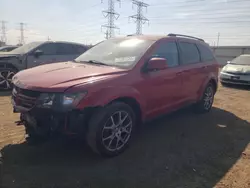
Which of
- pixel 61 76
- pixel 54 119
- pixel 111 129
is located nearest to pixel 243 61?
pixel 111 129

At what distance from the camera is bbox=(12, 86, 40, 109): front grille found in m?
3.03

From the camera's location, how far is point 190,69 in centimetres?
490

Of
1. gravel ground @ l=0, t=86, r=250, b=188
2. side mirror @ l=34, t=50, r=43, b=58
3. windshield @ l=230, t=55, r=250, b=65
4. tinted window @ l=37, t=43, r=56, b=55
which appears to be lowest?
gravel ground @ l=0, t=86, r=250, b=188

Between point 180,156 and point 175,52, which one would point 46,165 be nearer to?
point 180,156

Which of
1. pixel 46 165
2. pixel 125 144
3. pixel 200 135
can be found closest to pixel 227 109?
pixel 200 135

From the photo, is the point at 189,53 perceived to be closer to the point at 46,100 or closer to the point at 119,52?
the point at 119,52

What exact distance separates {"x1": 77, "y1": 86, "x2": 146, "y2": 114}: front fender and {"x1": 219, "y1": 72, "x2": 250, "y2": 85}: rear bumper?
7.48 metres

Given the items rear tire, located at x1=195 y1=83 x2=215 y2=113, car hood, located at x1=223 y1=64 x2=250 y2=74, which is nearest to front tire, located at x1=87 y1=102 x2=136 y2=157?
rear tire, located at x1=195 y1=83 x2=215 y2=113

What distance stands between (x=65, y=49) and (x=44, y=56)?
3.05 feet

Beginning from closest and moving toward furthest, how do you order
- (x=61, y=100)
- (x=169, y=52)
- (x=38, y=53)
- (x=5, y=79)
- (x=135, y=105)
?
(x=61, y=100), (x=135, y=105), (x=169, y=52), (x=5, y=79), (x=38, y=53)

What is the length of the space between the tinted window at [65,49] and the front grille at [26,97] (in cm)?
595

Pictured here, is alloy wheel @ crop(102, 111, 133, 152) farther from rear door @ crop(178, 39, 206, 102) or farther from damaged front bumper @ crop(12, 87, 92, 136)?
rear door @ crop(178, 39, 206, 102)

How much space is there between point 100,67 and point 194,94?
2.36 m

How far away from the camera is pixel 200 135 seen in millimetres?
4453
